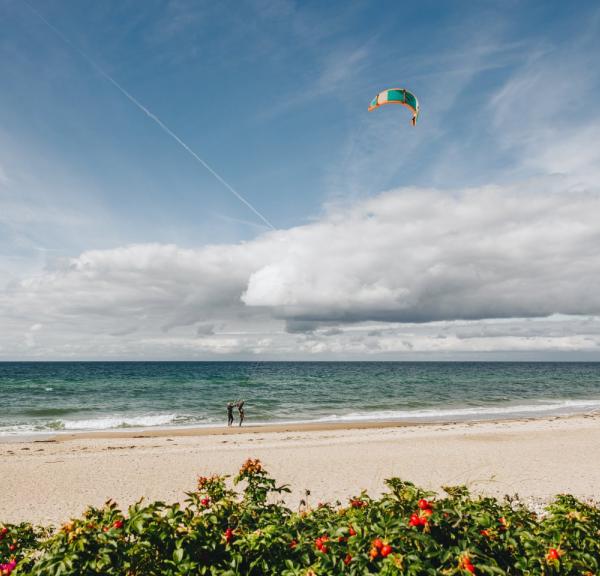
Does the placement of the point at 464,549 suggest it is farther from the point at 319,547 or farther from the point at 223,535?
the point at 223,535

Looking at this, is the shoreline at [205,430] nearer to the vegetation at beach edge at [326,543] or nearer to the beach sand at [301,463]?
the beach sand at [301,463]

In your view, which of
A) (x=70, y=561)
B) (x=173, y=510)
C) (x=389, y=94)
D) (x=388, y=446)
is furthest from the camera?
(x=388, y=446)

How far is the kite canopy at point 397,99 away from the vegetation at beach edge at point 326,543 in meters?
9.69

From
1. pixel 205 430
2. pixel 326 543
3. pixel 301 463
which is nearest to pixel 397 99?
pixel 326 543

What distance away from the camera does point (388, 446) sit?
19.3 meters

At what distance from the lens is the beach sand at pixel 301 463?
12.6 metres

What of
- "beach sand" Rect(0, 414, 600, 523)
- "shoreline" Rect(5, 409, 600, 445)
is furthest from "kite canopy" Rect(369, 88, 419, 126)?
"shoreline" Rect(5, 409, 600, 445)

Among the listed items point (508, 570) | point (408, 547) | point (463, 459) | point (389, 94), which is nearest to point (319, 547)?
point (408, 547)

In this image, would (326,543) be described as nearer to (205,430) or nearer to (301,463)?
(301,463)

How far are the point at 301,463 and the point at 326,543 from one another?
13.4m

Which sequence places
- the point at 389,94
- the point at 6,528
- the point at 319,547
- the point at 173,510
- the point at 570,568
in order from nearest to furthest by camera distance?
1. the point at 570,568
2. the point at 319,547
3. the point at 173,510
4. the point at 6,528
5. the point at 389,94

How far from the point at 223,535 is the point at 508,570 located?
2363mm

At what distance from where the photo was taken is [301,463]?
15906mm

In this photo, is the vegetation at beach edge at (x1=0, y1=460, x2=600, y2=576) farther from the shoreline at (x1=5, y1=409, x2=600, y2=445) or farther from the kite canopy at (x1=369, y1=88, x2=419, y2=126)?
the shoreline at (x1=5, y1=409, x2=600, y2=445)
